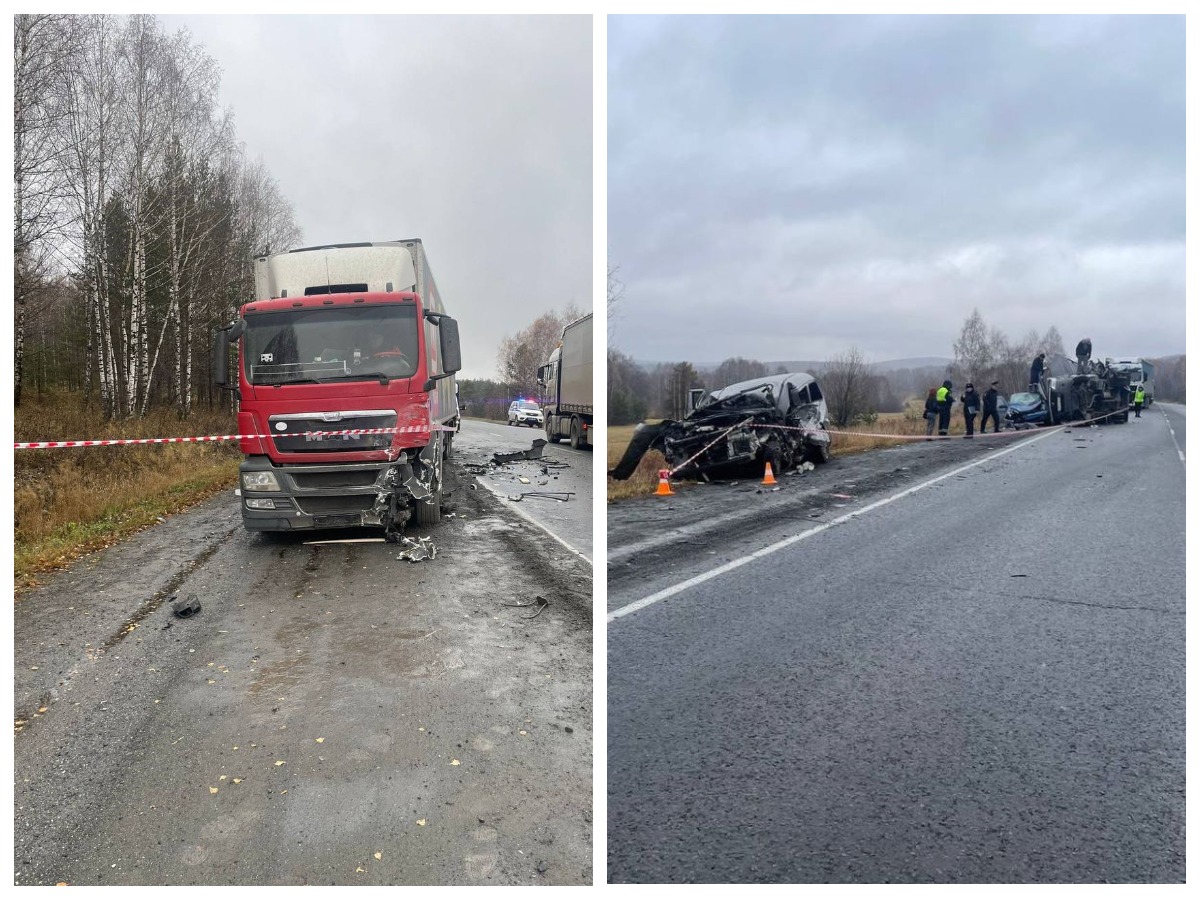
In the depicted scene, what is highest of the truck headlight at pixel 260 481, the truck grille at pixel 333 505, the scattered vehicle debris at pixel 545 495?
the truck headlight at pixel 260 481

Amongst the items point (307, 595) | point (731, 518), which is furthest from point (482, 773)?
point (731, 518)

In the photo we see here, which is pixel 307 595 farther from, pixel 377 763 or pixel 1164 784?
pixel 1164 784

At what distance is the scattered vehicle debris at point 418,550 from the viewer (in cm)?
514

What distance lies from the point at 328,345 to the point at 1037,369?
4.48 metres

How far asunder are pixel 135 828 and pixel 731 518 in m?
4.86

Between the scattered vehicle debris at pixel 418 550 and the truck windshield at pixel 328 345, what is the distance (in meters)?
1.23

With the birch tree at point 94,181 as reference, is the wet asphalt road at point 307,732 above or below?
below

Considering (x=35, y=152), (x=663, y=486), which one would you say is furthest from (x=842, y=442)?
(x=35, y=152)

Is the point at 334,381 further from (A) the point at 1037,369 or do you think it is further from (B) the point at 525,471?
(A) the point at 1037,369

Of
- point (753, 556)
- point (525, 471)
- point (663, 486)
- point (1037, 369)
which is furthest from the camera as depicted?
point (525, 471)

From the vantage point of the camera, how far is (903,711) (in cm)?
243

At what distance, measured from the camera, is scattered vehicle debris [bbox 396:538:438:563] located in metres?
5.14

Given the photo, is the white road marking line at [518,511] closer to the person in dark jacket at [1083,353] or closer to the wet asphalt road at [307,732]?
the wet asphalt road at [307,732]

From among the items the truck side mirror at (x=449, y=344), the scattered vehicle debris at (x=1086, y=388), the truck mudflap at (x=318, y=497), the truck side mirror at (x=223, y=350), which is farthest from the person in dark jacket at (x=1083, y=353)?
the truck side mirror at (x=223, y=350)
